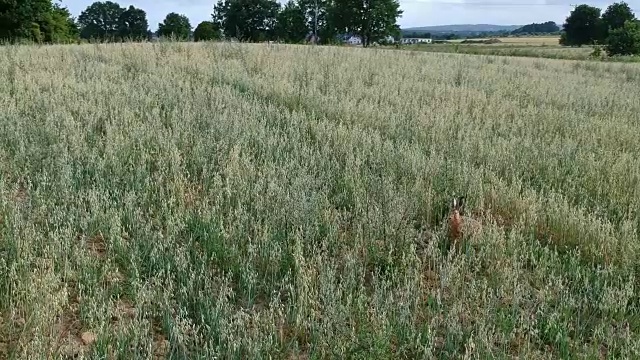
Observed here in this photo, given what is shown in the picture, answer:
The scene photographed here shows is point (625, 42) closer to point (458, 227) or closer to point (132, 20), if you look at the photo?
point (458, 227)

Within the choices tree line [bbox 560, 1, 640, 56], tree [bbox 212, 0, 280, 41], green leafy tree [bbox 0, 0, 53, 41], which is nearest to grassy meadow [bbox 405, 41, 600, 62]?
green leafy tree [bbox 0, 0, 53, 41]

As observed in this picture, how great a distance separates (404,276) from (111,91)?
5.87 m

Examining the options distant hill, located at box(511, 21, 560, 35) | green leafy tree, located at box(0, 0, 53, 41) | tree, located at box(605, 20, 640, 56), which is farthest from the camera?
distant hill, located at box(511, 21, 560, 35)

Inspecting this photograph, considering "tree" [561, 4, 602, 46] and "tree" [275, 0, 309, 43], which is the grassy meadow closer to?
"tree" [275, 0, 309, 43]

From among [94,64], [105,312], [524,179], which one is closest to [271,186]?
[105,312]

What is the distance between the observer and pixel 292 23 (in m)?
84.2

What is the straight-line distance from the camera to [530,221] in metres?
3.75

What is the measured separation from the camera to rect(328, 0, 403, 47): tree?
65.8 metres

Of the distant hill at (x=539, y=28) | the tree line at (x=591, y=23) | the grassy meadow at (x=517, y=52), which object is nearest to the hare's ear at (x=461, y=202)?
the grassy meadow at (x=517, y=52)

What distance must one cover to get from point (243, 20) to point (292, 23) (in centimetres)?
966

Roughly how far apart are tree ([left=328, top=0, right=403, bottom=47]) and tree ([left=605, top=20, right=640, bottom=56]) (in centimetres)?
2632

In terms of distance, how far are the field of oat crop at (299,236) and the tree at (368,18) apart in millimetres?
62750

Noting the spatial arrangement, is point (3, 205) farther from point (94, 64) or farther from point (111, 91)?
point (94, 64)

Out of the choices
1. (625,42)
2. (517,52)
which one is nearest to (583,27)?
(625,42)
